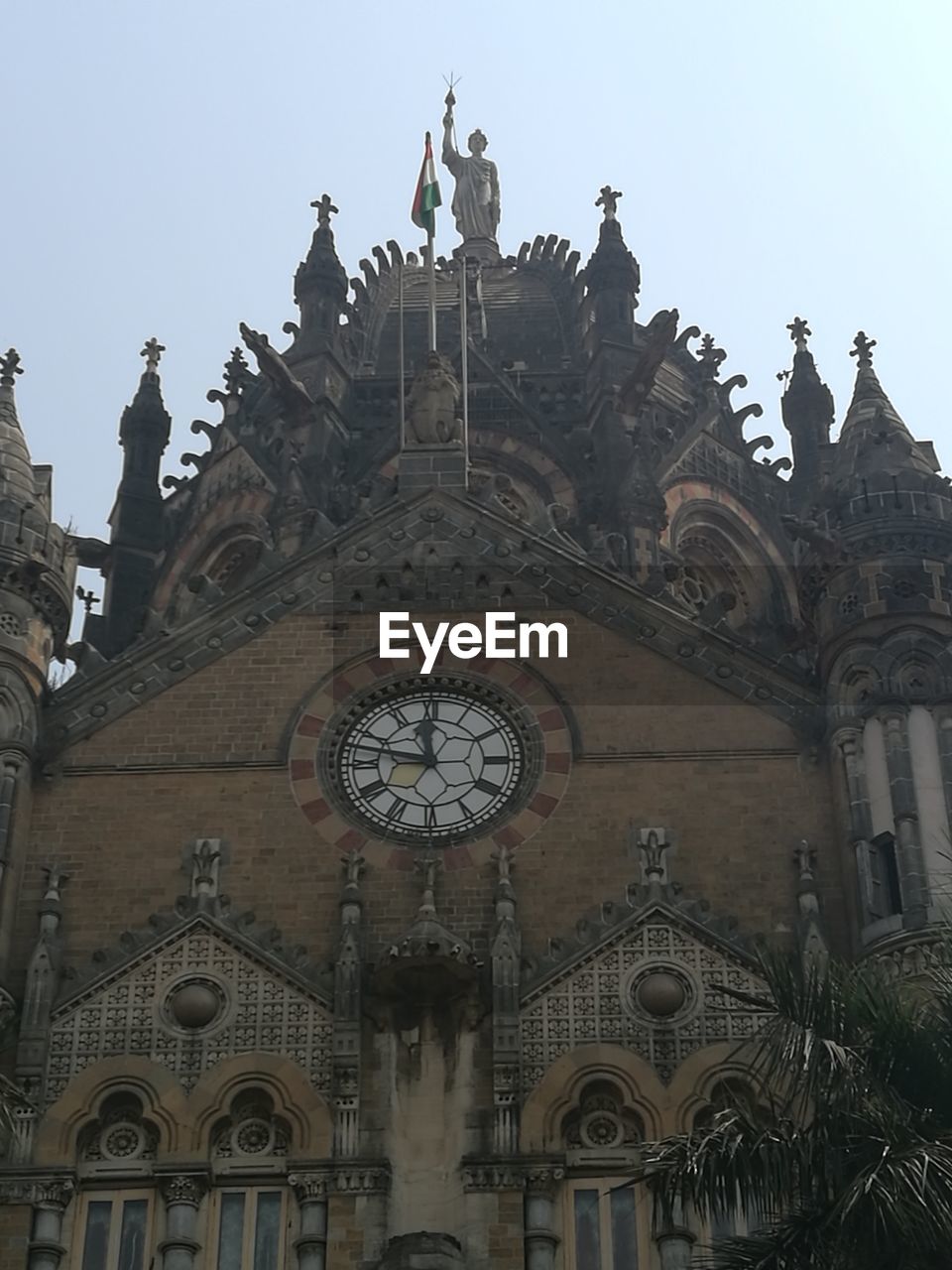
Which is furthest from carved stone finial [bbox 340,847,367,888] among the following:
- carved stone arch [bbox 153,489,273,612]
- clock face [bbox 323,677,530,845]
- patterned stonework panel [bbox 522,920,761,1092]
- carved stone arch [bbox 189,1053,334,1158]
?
carved stone arch [bbox 153,489,273,612]

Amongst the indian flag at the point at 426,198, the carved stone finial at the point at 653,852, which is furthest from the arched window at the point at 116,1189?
the indian flag at the point at 426,198

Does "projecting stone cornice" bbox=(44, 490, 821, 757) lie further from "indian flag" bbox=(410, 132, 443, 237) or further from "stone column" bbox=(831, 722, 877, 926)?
"indian flag" bbox=(410, 132, 443, 237)

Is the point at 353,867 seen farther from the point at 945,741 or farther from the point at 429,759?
the point at 945,741

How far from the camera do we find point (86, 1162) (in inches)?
1088

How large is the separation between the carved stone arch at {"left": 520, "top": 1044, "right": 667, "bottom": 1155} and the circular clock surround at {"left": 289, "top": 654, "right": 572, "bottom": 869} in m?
3.10

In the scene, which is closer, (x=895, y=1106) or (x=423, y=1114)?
(x=895, y=1106)

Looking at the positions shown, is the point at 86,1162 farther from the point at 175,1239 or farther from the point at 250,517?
the point at 250,517

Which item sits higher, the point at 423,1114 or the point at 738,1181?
the point at 423,1114

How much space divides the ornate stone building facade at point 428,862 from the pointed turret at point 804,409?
61.4ft

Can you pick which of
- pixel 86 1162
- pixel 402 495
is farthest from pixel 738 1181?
pixel 402 495

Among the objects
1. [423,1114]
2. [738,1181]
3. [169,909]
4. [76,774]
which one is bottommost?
[738,1181]

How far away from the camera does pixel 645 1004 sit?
28.5 meters

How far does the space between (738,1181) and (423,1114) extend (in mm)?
6413

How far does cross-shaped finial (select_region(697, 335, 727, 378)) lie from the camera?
55.6 m
